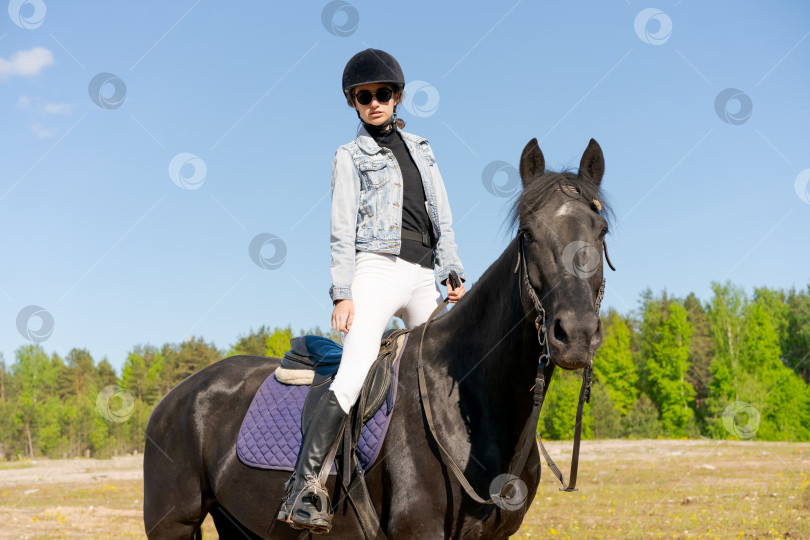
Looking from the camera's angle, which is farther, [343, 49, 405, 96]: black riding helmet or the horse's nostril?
[343, 49, 405, 96]: black riding helmet

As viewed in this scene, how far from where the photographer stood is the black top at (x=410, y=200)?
13.3ft

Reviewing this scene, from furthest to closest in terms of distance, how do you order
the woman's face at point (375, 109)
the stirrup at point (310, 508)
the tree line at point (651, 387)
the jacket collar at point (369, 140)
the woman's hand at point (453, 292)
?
the tree line at point (651, 387) → the woman's hand at point (453, 292) → the woman's face at point (375, 109) → the jacket collar at point (369, 140) → the stirrup at point (310, 508)

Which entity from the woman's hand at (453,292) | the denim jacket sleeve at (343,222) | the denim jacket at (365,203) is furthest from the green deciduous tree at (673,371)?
the denim jacket sleeve at (343,222)

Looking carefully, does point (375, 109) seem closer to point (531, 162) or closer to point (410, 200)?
point (410, 200)

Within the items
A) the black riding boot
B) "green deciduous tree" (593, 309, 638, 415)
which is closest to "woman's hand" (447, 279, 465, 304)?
the black riding boot

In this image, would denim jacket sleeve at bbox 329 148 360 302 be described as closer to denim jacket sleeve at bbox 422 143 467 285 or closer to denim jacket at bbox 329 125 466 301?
denim jacket at bbox 329 125 466 301

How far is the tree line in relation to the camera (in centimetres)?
4753

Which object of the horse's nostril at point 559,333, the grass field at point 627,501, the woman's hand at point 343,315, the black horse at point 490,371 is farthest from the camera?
the grass field at point 627,501

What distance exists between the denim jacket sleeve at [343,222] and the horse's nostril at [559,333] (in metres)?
1.40

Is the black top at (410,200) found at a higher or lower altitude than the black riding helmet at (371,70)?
lower

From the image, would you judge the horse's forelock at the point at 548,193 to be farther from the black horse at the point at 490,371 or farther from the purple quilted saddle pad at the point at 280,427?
the purple quilted saddle pad at the point at 280,427

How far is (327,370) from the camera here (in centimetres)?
429

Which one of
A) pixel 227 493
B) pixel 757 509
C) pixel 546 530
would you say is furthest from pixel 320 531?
pixel 757 509

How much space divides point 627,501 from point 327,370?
419 inches
